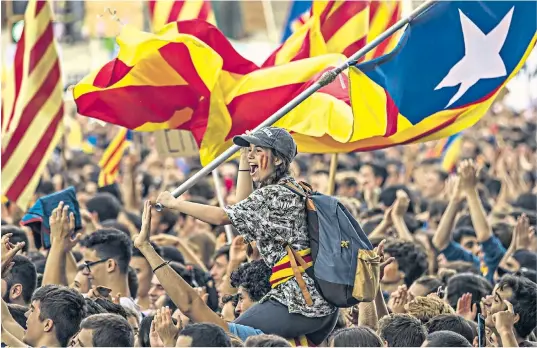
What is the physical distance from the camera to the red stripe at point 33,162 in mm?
11117

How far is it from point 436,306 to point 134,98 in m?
2.92

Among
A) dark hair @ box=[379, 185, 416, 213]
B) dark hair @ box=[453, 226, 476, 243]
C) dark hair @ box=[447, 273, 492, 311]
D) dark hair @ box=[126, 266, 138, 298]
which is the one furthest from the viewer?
dark hair @ box=[379, 185, 416, 213]

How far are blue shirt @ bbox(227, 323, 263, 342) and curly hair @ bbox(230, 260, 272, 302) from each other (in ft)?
2.12

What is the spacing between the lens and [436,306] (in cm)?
796

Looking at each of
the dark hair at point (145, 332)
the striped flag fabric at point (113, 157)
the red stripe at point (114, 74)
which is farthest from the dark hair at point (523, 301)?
the striped flag fabric at point (113, 157)

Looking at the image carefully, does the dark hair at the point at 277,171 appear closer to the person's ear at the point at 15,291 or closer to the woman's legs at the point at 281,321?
the woman's legs at the point at 281,321

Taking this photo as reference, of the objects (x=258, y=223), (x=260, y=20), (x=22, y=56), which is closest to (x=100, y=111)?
(x=22, y=56)

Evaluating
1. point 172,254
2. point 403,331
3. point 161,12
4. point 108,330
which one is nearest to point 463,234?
point 172,254

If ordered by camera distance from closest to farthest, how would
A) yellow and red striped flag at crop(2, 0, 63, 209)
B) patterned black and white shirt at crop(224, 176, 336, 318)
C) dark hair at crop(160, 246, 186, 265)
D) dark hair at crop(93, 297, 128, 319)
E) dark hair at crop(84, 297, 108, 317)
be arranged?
patterned black and white shirt at crop(224, 176, 336, 318), dark hair at crop(84, 297, 108, 317), dark hair at crop(93, 297, 128, 319), dark hair at crop(160, 246, 186, 265), yellow and red striped flag at crop(2, 0, 63, 209)

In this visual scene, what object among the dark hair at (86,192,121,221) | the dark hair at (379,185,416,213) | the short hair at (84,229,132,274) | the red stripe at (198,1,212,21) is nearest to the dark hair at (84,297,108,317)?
the short hair at (84,229,132,274)

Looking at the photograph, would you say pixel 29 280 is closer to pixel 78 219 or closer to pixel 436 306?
pixel 78 219

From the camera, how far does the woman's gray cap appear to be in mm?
6887

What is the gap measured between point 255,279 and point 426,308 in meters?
1.03

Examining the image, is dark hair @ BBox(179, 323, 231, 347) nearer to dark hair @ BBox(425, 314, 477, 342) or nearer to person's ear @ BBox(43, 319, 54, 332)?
person's ear @ BBox(43, 319, 54, 332)
